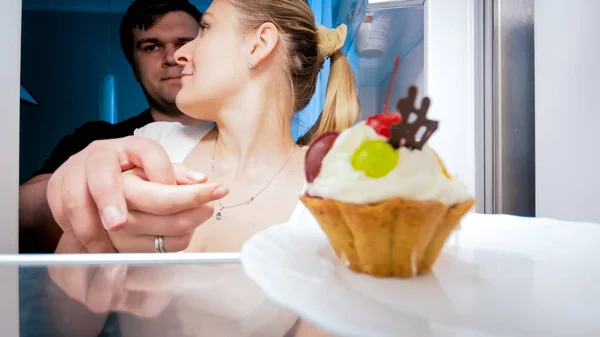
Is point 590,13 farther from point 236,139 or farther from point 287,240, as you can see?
point 236,139

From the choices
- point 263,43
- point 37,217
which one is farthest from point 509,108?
point 37,217

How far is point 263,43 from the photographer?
5.17 feet

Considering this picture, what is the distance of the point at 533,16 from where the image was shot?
1.50 metres

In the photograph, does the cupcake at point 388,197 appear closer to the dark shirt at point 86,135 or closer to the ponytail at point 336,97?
the ponytail at point 336,97

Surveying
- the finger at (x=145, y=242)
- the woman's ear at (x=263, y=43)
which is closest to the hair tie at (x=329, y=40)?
the woman's ear at (x=263, y=43)

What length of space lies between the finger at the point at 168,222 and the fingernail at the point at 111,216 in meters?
0.04

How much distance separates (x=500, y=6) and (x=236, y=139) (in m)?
1.30

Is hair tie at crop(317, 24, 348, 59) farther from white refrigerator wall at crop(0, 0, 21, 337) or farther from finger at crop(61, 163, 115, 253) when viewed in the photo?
white refrigerator wall at crop(0, 0, 21, 337)

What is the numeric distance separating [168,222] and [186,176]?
0.20 meters

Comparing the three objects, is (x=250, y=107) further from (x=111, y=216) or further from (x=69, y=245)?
(x=69, y=245)

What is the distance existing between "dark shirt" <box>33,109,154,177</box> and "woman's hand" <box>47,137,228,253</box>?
0.03 meters

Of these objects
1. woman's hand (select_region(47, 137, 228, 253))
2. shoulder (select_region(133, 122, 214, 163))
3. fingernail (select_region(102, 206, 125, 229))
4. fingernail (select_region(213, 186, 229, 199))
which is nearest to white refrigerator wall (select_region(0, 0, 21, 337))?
woman's hand (select_region(47, 137, 228, 253))

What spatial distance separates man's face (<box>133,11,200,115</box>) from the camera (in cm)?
154

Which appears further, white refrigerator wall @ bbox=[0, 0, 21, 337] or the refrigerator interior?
the refrigerator interior
